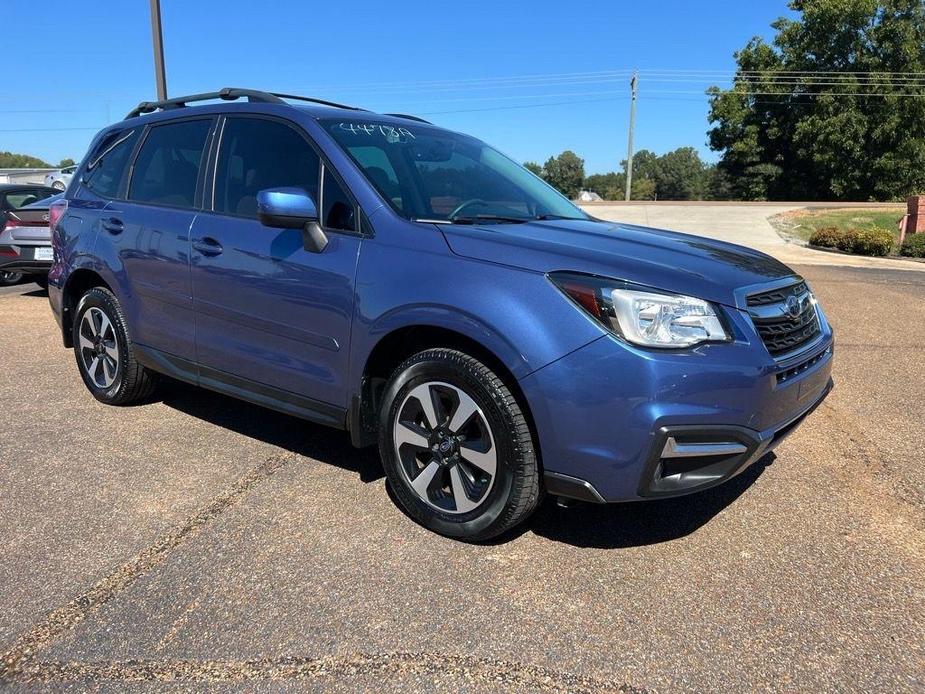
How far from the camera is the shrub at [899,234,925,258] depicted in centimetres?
1812

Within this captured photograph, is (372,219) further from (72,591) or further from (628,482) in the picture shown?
(72,591)

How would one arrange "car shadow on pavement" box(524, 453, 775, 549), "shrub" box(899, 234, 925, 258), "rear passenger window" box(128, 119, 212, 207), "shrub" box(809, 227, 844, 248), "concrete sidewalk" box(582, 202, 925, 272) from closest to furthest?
1. "car shadow on pavement" box(524, 453, 775, 549)
2. "rear passenger window" box(128, 119, 212, 207)
3. "concrete sidewalk" box(582, 202, 925, 272)
4. "shrub" box(899, 234, 925, 258)
5. "shrub" box(809, 227, 844, 248)

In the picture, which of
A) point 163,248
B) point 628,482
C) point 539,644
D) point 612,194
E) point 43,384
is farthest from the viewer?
point 612,194

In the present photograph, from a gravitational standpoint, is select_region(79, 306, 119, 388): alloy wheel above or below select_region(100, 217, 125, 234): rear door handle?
below

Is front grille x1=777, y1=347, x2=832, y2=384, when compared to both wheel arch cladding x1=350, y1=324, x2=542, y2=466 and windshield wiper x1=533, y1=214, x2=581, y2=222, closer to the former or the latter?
wheel arch cladding x1=350, y1=324, x2=542, y2=466

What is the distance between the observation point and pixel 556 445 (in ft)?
8.66

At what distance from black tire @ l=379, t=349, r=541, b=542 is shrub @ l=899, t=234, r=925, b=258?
1929 centimetres

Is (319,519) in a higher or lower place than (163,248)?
lower

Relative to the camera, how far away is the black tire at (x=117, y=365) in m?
4.48

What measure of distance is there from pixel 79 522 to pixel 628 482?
7.89 ft

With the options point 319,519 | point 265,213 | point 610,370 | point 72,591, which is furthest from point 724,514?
point 72,591

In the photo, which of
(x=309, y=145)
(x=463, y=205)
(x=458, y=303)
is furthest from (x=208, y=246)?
(x=458, y=303)

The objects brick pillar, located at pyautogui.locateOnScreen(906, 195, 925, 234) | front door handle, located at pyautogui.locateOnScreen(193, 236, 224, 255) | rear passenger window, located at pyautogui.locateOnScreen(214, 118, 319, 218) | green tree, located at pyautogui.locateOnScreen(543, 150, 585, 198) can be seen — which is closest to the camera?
rear passenger window, located at pyautogui.locateOnScreen(214, 118, 319, 218)

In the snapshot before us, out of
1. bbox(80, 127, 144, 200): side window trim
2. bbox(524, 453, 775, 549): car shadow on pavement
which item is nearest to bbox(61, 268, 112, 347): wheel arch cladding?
bbox(80, 127, 144, 200): side window trim
